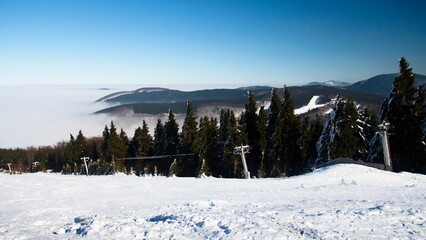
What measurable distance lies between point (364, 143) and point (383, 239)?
4166 cm

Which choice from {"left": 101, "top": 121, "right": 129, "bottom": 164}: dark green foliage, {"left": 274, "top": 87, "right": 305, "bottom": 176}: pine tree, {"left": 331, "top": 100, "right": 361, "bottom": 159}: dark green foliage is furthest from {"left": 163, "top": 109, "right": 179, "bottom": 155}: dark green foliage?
{"left": 331, "top": 100, "right": 361, "bottom": 159}: dark green foliage

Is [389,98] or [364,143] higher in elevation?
→ [389,98]

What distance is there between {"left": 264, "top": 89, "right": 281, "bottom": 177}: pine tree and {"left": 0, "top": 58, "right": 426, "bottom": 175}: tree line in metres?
0.16

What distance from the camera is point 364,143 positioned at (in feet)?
148

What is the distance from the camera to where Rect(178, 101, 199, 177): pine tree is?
58.0 metres

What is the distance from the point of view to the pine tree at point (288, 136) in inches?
2045

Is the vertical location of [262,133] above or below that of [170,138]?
above

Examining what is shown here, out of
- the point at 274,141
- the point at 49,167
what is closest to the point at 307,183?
the point at 274,141

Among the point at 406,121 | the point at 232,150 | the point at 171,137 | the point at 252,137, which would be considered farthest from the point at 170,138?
the point at 406,121

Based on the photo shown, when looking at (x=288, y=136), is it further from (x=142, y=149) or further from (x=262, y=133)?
(x=142, y=149)

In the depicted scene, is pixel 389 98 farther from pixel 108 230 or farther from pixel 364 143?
pixel 108 230

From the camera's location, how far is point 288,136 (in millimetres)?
52312

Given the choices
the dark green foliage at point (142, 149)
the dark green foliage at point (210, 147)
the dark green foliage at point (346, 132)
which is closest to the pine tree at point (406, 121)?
the dark green foliage at point (346, 132)

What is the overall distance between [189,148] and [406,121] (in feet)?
109
